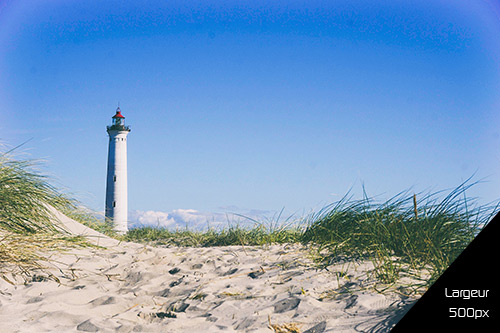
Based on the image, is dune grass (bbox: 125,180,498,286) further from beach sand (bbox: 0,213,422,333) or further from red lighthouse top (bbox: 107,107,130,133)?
red lighthouse top (bbox: 107,107,130,133)

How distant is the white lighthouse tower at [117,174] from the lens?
20.7 metres

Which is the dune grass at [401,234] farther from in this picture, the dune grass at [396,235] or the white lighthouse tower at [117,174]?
the white lighthouse tower at [117,174]

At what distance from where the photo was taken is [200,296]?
3.20 metres

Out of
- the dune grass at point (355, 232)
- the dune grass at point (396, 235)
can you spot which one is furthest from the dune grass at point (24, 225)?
the dune grass at point (396, 235)

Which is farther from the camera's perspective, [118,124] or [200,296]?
[118,124]

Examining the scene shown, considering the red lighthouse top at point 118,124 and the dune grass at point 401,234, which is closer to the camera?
the dune grass at point 401,234

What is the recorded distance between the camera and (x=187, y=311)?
2.99 m

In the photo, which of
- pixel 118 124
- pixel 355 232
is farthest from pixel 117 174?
pixel 355 232

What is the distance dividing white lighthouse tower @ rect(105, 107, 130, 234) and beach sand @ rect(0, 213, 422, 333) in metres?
17.0

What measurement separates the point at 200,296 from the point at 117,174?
62.4ft

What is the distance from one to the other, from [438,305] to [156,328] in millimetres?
1930

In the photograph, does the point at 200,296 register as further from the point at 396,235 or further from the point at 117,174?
the point at 117,174

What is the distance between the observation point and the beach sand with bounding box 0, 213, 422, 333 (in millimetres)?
2670

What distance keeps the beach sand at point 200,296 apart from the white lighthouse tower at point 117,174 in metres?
17.0
